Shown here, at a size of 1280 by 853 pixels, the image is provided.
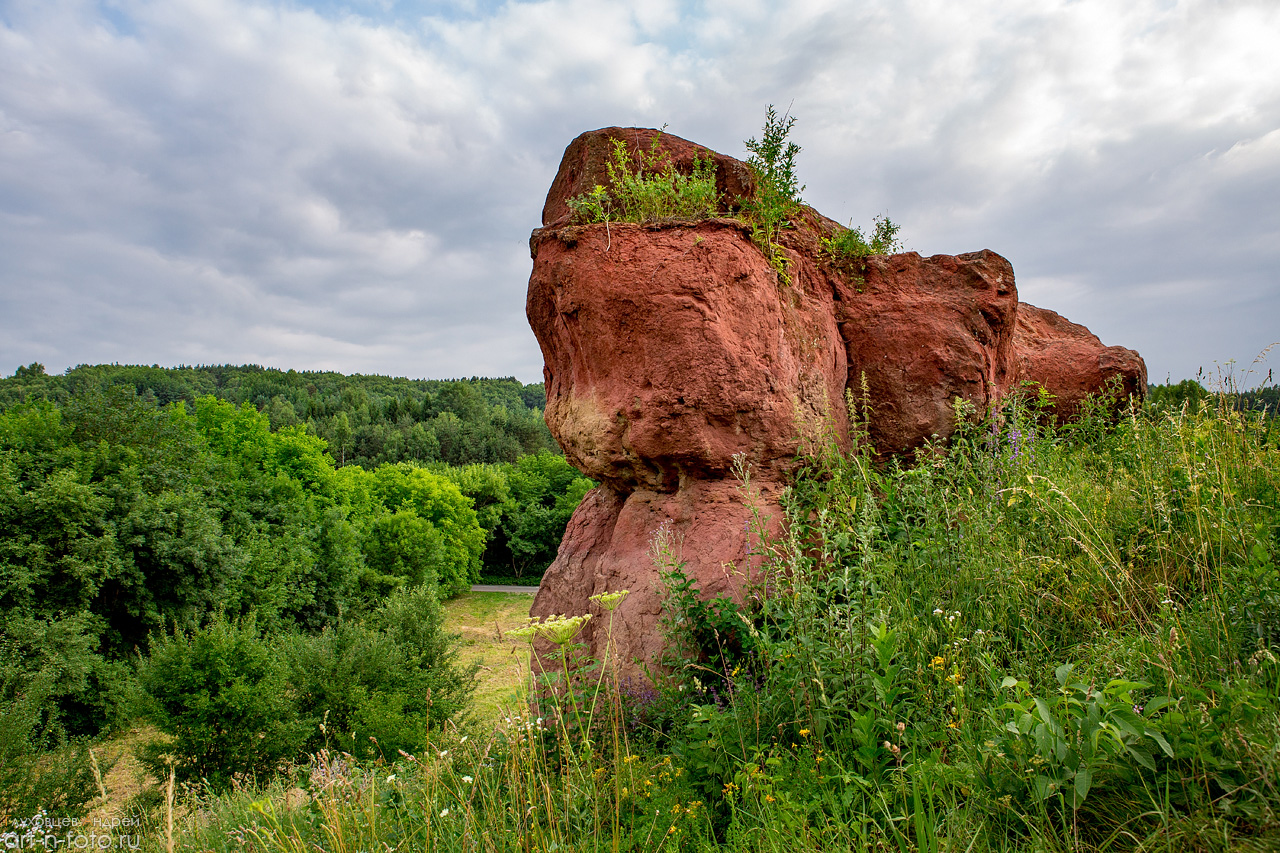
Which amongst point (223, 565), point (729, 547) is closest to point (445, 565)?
point (223, 565)

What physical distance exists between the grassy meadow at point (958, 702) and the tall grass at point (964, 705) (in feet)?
0.05

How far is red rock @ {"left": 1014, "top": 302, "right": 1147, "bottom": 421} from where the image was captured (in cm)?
740

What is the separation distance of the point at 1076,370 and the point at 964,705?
7.00 metres

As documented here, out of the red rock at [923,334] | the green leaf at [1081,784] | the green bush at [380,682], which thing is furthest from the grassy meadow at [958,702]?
the green bush at [380,682]

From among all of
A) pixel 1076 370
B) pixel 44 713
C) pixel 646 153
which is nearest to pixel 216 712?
pixel 44 713

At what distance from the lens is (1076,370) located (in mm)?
7598

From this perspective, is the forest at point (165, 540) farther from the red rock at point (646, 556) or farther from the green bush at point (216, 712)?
the red rock at point (646, 556)

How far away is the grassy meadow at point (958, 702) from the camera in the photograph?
5.68ft

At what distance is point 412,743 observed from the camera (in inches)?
464

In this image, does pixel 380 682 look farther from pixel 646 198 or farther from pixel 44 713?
pixel 646 198

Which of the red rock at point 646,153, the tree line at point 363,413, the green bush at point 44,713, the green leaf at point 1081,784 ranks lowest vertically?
the green bush at point 44,713

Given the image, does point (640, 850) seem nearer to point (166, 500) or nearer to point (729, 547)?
point (729, 547)

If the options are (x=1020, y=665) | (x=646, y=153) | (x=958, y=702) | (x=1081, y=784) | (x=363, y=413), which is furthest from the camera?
(x=363, y=413)

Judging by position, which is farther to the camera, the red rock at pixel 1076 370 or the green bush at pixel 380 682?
the green bush at pixel 380 682
